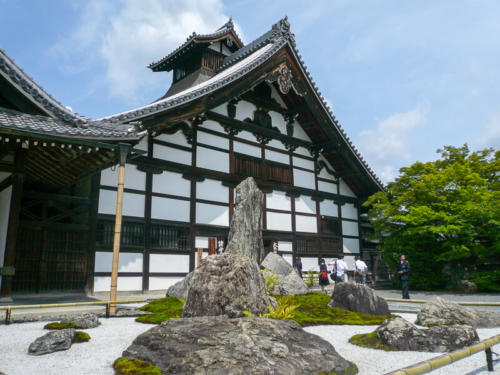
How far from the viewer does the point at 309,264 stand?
58.1 ft

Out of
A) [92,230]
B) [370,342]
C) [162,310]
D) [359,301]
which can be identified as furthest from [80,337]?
[92,230]

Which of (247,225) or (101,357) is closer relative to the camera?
(101,357)

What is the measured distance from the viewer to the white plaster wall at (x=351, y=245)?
770 inches

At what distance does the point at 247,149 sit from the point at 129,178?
19.1 ft

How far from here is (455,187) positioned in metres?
16.0

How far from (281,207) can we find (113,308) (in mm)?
10518

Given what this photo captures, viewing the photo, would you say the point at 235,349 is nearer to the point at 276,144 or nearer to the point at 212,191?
the point at 212,191

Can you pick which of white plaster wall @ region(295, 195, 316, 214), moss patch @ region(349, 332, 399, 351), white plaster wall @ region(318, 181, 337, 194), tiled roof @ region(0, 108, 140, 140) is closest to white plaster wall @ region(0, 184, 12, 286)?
tiled roof @ region(0, 108, 140, 140)

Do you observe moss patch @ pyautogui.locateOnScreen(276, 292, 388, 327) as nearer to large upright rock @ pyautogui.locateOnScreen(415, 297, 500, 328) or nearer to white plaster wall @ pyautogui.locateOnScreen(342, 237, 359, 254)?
large upright rock @ pyautogui.locateOnScreen(415, 297, 500, 328)

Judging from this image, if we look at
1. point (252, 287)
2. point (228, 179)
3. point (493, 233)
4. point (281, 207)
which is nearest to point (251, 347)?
point (252, 287)

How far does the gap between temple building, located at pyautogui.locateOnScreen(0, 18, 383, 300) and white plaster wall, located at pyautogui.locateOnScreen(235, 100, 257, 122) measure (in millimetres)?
53

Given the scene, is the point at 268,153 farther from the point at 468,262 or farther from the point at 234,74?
the point at 468,262

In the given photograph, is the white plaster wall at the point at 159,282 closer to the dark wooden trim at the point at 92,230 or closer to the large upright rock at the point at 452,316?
the dark wooden trim at the point at 92,230

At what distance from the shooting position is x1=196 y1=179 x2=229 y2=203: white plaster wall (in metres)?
14.5
